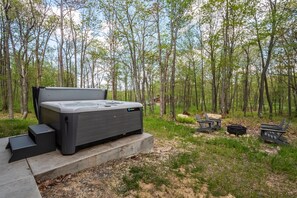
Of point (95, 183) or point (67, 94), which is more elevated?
point (67, 94)

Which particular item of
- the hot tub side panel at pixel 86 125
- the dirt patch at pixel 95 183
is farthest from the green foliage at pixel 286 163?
the hot tub side panel at pixel 86 125

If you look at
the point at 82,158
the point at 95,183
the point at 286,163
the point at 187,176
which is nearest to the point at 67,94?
the point at 82,158

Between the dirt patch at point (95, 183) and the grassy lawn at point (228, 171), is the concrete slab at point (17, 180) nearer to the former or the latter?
the dirt patch at point (95, 183)

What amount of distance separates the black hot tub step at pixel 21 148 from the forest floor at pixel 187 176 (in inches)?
23.2

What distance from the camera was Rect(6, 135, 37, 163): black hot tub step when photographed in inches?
75.9

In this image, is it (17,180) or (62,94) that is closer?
(17,180)

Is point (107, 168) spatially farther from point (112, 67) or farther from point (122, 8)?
point (112, 67)

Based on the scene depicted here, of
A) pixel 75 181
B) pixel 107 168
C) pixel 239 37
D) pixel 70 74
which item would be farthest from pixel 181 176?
pixel 70 74

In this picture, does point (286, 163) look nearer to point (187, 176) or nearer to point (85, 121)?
point (187, 176)

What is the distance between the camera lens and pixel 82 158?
201 centimetres

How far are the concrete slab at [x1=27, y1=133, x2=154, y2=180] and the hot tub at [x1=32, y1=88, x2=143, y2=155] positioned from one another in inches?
4.1

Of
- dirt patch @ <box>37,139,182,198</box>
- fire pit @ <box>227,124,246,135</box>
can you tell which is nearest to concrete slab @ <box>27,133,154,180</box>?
dirt patch @ <box>37,139,182,198</box>

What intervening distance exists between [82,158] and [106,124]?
2.01 ft

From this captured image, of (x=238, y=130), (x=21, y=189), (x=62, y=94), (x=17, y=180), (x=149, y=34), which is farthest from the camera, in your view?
(x=149, y=34)
